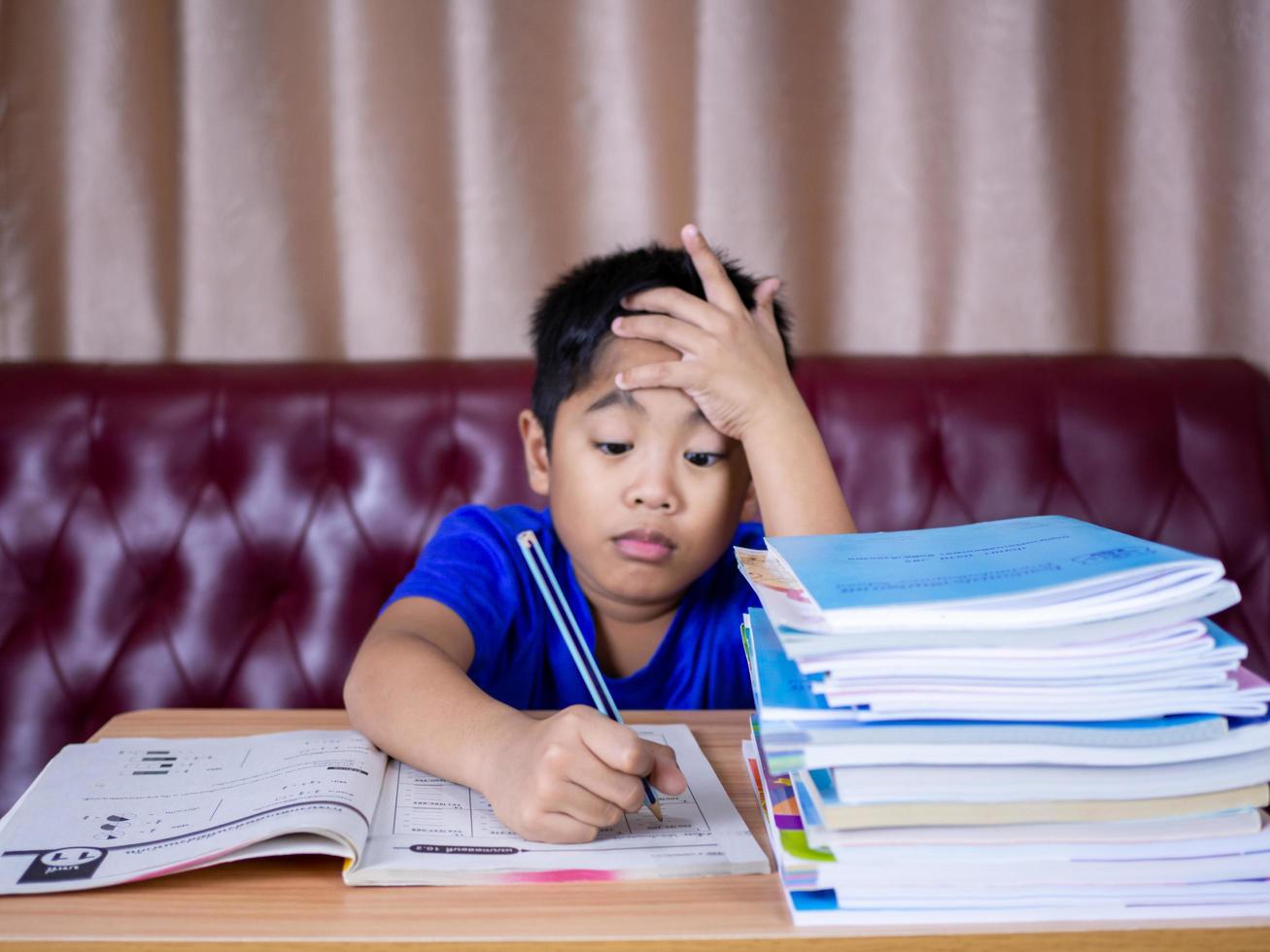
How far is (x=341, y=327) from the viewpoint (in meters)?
1.76

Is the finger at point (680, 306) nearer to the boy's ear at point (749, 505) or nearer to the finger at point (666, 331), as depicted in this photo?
the finger at point (666, 331)

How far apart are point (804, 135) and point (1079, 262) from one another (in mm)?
500

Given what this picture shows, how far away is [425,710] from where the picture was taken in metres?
0.73

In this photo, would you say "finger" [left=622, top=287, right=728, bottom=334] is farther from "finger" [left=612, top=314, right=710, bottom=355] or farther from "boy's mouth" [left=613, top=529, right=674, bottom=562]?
"boy's mouth" [left=613, top=529, right=674, bottom=562]

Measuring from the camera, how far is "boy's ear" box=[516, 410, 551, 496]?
1.25 m

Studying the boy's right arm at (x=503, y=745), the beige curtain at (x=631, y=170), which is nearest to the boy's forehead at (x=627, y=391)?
the boy's right arm at (x=503, y=745)

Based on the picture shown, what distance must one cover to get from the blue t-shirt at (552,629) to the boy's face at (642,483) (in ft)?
0.26

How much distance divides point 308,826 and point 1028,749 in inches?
14.2

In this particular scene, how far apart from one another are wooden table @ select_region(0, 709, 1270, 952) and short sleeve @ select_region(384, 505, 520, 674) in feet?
1.48

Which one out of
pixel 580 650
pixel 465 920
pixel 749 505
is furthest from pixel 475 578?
pixel 465 920

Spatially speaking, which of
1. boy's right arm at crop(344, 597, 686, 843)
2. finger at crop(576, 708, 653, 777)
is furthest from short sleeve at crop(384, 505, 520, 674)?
finger at crop(576, 708, 653, 777)

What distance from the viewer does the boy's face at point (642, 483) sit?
1.03m

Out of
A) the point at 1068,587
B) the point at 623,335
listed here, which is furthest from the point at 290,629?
the point at 1068,587

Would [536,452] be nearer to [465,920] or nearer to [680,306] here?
[680,306]
